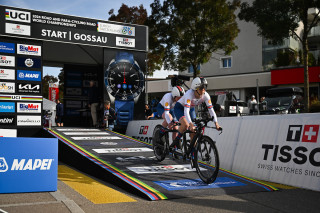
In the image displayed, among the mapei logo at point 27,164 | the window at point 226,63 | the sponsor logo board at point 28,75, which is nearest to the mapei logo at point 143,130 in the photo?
the sponsor logo board at point 28,75

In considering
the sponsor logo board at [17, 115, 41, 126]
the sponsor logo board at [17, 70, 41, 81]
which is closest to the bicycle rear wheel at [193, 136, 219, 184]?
the sponsor logo board at [17, 115, 41, 126]

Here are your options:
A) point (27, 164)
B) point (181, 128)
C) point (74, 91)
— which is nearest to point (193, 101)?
point (181, 128)

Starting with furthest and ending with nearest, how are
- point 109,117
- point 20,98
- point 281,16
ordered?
point 281,16
point 109,117
point 20,98

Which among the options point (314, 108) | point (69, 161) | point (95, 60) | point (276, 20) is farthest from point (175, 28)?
point (69, 161)

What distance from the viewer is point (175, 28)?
24.1 m

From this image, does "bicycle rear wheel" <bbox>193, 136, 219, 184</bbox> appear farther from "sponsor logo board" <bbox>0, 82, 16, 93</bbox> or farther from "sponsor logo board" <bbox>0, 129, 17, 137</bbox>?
"sponsor logo board" <bbox>0, 82, 16, 93</bbox>

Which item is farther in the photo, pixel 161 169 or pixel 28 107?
pixel 28 107

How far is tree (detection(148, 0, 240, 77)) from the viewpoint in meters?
23.5

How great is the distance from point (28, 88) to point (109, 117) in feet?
10.7

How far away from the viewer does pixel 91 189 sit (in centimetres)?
638

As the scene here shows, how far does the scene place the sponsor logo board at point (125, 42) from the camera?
1493 cm

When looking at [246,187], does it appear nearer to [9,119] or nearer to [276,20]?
[9,119]

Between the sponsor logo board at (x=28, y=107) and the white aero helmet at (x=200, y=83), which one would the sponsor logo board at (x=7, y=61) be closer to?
the sponsor logo board at (x=28, y=107)

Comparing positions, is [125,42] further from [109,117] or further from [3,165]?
[3,165]
